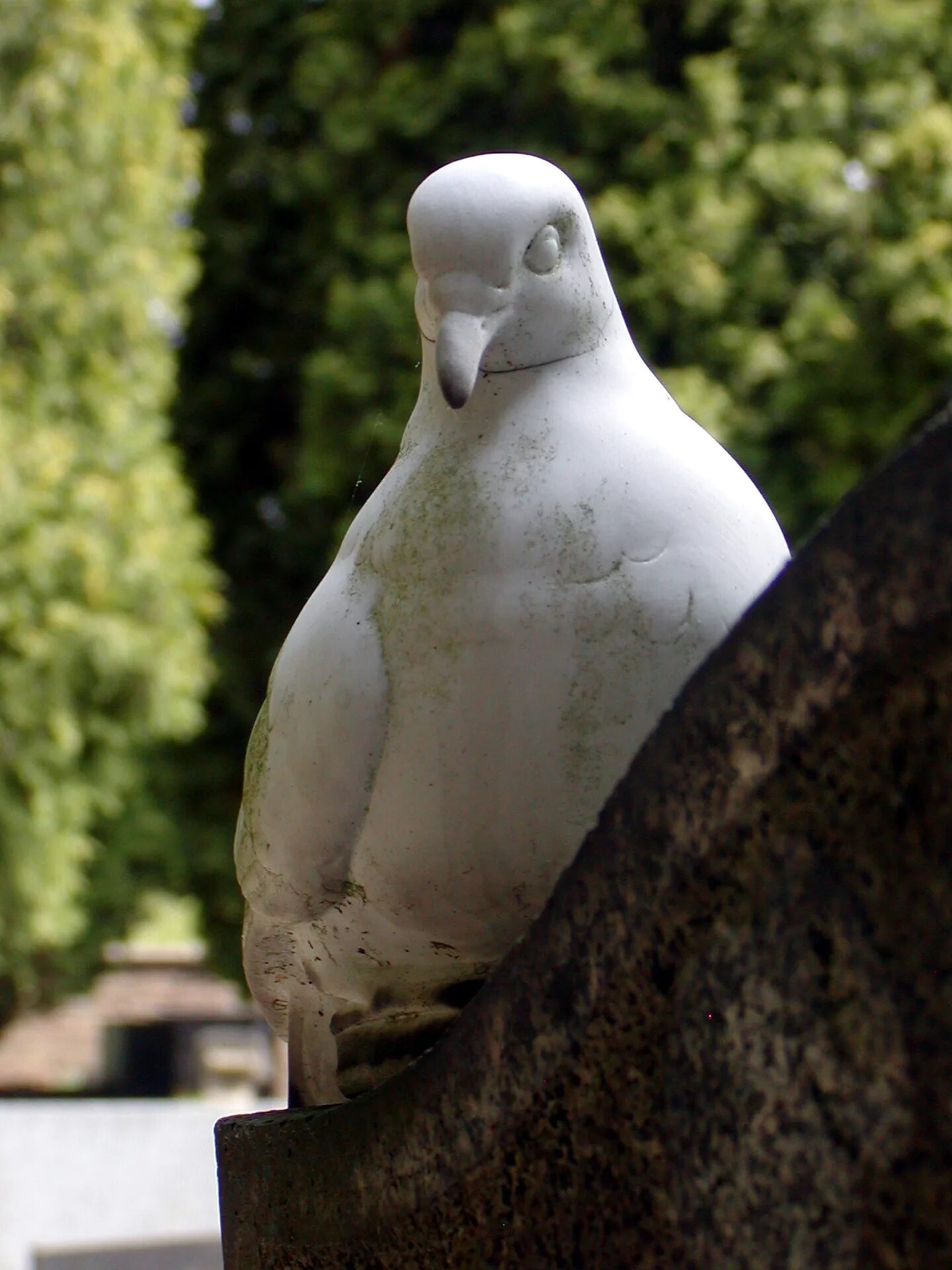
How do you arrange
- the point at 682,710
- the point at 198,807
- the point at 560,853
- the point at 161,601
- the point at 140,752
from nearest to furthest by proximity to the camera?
the point at 682,710 < the point at 560,853 < the point at 161,601 < the point at 140,752 < the point at 198,807

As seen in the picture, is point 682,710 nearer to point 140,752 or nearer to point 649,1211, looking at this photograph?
point 649,1211

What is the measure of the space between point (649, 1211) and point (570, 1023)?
170 millimetres

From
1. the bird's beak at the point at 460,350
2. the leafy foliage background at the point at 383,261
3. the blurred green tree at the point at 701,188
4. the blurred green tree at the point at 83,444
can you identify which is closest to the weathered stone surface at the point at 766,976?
the bird's beak at the point at 460,350

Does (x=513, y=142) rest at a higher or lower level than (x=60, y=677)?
higher

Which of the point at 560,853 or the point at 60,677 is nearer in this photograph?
the point at 560,853

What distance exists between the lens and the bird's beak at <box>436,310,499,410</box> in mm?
1777

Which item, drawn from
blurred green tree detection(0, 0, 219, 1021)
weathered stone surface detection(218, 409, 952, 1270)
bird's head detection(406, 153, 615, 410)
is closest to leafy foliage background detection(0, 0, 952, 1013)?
blurred green tree detection(0, 0, 219, 1021)

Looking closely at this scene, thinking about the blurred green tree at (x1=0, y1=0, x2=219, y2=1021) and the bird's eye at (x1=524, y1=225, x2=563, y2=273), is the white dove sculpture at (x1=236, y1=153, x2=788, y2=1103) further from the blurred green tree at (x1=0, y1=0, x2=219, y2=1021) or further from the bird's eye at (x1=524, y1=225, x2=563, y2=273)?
the blurred green tree at (x1=0, y1=0, x2=219, y2=1021)

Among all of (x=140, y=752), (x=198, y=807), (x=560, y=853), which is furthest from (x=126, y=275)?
(x=560, y=853)

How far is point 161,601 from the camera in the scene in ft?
34.3

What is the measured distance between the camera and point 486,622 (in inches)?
71.1

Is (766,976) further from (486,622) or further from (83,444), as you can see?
(83,444)

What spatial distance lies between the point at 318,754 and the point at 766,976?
0.66 meters

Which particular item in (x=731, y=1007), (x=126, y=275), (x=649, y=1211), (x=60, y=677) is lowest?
(x=649, y=1211)
